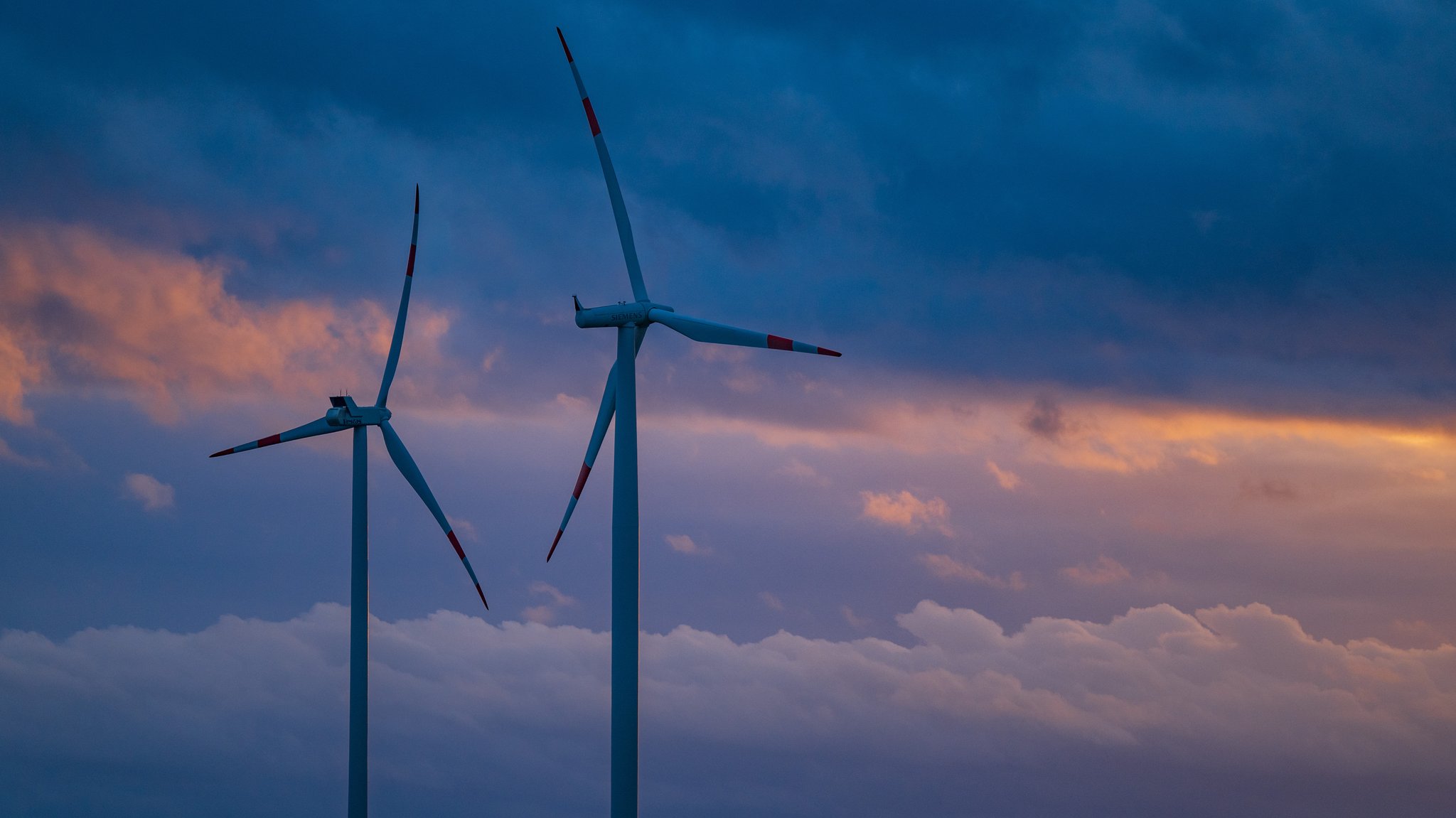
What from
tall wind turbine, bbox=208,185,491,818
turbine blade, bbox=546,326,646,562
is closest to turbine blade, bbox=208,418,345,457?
tall wind turbine, bbox=208,185,491,818

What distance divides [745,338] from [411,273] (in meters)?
28.2

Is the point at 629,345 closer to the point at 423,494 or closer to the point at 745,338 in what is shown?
the point at 745,338

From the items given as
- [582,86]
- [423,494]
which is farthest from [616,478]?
[423,494]

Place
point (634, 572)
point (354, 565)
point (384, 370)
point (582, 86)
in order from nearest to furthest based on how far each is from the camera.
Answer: point (634, 572) → point (582, 86) → point (354, 565) → point (384, 370)

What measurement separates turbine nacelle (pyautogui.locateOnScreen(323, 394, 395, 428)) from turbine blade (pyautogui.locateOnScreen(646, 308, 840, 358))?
2207 cm

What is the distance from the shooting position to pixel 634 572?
41219 millimetres

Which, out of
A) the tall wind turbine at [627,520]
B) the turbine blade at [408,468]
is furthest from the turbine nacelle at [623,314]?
the turbine blade at [408,468]

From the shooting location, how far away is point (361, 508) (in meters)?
58.4

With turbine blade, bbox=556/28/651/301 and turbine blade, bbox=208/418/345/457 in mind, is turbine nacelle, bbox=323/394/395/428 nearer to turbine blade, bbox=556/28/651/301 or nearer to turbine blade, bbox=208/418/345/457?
turbine blade, bbox=208/418/345/457

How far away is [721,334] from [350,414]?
2529cm

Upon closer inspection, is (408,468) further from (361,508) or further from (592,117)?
(592,117)

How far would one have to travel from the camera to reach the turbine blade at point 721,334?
127 ft

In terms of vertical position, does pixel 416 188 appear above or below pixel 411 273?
above

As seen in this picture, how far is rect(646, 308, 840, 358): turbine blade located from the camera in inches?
1527
